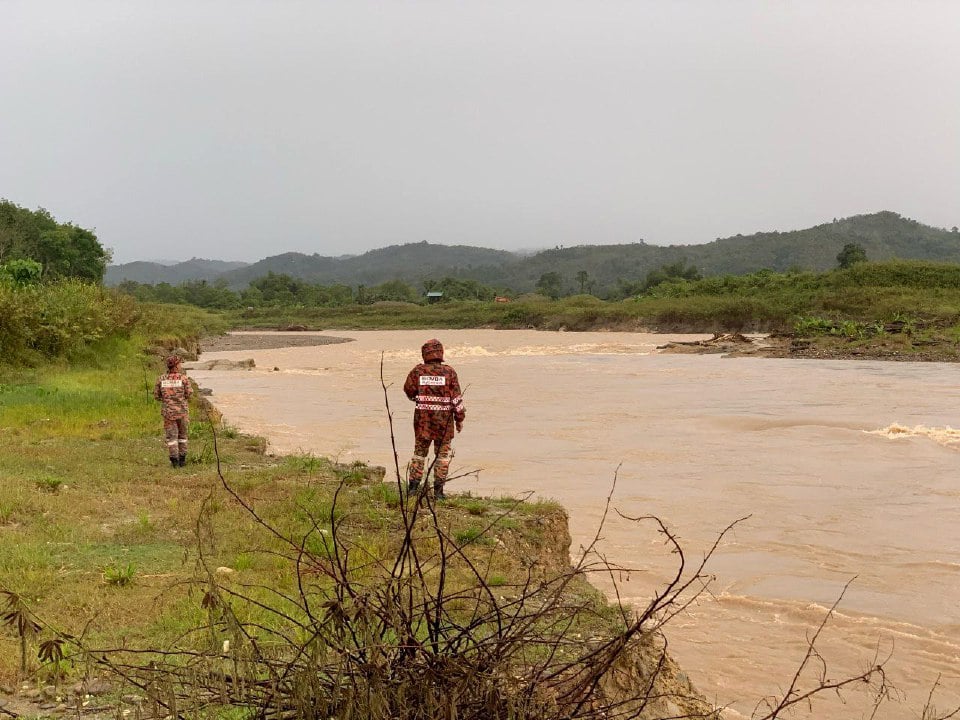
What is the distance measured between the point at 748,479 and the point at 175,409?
8.98 m

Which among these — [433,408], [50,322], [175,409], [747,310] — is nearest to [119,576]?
[433,408]

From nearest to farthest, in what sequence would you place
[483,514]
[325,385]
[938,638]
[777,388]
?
[938,638]
[483,514]
[777,388]
[325,385]

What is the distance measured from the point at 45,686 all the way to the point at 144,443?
861 centimetres

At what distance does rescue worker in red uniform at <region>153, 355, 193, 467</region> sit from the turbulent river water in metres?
3.74


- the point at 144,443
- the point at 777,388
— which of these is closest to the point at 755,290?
the point at 777,388

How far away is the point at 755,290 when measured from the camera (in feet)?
231

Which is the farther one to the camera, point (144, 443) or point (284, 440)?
point (284, 440)

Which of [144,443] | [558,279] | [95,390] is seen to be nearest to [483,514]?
[144,443]

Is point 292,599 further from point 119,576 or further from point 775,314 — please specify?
point 775,314

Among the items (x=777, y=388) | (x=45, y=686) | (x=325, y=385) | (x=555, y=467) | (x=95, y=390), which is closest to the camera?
(x=45, y=686)

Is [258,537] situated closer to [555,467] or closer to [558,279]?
[555,467]

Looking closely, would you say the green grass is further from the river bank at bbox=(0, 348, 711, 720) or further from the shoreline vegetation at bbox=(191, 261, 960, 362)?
the shoreline vegetation at bbox=(191, 261, 960, 362)

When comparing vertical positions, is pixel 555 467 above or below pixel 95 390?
below

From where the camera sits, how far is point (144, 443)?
12.8 m
